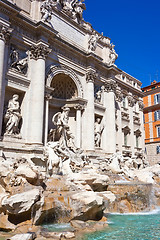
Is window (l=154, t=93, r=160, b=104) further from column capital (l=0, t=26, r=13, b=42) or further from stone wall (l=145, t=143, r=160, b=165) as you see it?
column capital (l=0, t=26, r=13, b=42)

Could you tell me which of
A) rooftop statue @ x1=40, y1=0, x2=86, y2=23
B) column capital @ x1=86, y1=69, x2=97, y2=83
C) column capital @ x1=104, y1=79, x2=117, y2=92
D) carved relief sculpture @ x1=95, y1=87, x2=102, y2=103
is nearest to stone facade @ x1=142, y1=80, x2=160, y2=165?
column capital @ x1=104, y1=79, x2=117, y2=92

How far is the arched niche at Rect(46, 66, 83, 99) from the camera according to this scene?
16.9 meters

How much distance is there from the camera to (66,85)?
1822 cm

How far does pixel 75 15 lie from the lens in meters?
18.7

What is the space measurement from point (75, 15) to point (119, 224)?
1665 centimetres

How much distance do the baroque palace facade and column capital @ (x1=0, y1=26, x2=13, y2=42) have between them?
2.2 inches

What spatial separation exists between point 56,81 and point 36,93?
13.3ft

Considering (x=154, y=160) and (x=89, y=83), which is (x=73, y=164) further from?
(x=154, y=160)

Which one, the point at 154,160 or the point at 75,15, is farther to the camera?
the point at 154,160

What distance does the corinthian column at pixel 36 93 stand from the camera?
528 inches

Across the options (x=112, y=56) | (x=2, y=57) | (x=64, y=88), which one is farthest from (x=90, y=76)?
(x=2, y=57)

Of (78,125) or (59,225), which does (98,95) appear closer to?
(78,125)

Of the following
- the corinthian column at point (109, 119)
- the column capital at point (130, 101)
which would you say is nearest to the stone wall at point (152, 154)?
the column capital at point (130, 101)

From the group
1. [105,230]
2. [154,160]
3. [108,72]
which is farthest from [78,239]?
[154,160]
